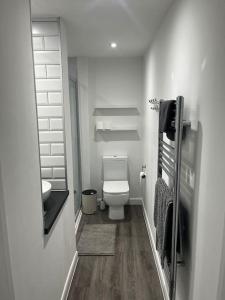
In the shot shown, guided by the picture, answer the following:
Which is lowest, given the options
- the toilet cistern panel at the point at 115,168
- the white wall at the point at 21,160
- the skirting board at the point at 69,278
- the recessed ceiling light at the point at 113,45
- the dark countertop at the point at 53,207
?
the skirting board at the point at 69,278

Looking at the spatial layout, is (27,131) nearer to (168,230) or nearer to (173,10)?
(168,230)

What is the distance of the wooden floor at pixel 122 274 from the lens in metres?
2.09

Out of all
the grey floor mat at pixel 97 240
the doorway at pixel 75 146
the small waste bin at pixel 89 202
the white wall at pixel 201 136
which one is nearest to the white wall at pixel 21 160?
the white wall at pixel 201 136

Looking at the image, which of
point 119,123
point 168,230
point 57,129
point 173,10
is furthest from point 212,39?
point 119,123

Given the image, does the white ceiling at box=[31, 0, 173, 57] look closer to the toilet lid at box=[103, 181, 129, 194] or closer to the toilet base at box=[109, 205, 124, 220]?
the toilet lid at box=[103, 181, 129, 194]

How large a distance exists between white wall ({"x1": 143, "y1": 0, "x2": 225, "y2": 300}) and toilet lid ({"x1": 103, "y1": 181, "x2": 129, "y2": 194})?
1.61 metres

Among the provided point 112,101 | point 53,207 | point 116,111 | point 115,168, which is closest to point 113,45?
point 112,101

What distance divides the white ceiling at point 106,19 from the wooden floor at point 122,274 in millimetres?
2363

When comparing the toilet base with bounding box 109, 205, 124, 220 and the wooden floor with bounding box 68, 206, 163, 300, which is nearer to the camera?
the wooden floor with bounding box 68, 206, 163, 300

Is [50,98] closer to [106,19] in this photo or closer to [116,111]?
[106,19]

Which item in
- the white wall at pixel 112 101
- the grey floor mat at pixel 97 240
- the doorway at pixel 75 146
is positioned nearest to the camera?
the grey floor mat at pixel 97 240

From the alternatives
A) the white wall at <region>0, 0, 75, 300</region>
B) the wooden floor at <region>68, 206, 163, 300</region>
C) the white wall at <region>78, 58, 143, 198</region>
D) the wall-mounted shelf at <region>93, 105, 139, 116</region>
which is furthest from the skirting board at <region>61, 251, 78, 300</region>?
the wall-mounted shelf at <region>93, 105, 139, 116</region>

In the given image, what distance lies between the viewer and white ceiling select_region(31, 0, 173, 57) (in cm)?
171

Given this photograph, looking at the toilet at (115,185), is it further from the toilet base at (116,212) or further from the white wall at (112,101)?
the white wall at (112,101)
